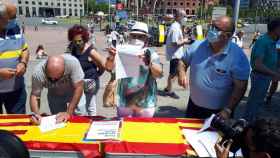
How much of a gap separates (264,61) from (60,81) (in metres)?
2.56

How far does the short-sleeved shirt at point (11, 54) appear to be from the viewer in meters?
3.66

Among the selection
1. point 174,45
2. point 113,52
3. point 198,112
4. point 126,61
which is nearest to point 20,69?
point 113,52

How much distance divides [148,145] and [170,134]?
307 mm

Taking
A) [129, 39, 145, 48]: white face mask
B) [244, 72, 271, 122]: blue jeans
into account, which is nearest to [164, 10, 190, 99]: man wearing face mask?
[244, 72, 271, 122]: blue jeans

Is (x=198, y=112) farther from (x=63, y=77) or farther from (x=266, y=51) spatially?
(x=266, y=51)

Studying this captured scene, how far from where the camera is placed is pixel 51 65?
126 inches

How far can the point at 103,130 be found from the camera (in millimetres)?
2922

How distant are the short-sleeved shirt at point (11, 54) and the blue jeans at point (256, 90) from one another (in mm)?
2772

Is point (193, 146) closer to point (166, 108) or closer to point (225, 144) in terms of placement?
point (225, 144)

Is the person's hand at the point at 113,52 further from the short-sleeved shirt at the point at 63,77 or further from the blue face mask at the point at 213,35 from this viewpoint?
the blue face mask at the point at 213,35

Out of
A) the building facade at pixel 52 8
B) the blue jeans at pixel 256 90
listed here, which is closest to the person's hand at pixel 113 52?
the blue jeans at pixel 256 90

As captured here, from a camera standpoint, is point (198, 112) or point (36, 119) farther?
point (198, 112)

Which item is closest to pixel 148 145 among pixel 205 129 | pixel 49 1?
pixel 205 129

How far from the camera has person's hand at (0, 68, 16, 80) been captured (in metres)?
3.61
